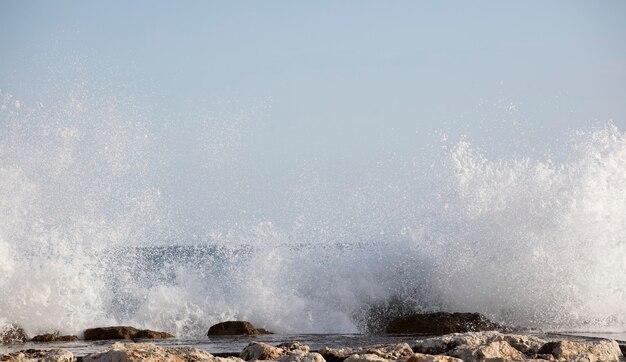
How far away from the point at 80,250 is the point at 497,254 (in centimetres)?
635

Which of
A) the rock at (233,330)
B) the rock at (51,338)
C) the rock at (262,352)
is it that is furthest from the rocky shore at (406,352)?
the rock at (51,338)

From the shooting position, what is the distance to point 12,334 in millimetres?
11180

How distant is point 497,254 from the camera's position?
44.5ft

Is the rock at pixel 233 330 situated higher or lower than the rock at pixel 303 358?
higher

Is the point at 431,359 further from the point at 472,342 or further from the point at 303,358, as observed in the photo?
the point at 472,342

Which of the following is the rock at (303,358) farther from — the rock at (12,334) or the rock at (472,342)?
the rock at (12,334)

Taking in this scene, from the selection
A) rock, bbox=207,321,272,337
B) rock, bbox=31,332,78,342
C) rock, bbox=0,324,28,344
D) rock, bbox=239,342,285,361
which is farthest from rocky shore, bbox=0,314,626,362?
rock, bbox=0,324,28,344

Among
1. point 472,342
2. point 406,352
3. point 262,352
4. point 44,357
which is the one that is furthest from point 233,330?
point 472,342

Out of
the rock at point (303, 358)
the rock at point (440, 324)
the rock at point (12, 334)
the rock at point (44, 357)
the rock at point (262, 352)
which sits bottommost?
the rock at point (303, 358)

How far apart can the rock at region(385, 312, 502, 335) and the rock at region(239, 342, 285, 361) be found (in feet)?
14.6

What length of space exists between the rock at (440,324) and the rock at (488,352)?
453cm

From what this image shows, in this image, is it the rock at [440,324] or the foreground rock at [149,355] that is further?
the rock at [440,324]

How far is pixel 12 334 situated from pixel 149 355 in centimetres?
586

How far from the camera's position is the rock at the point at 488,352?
243 inches
